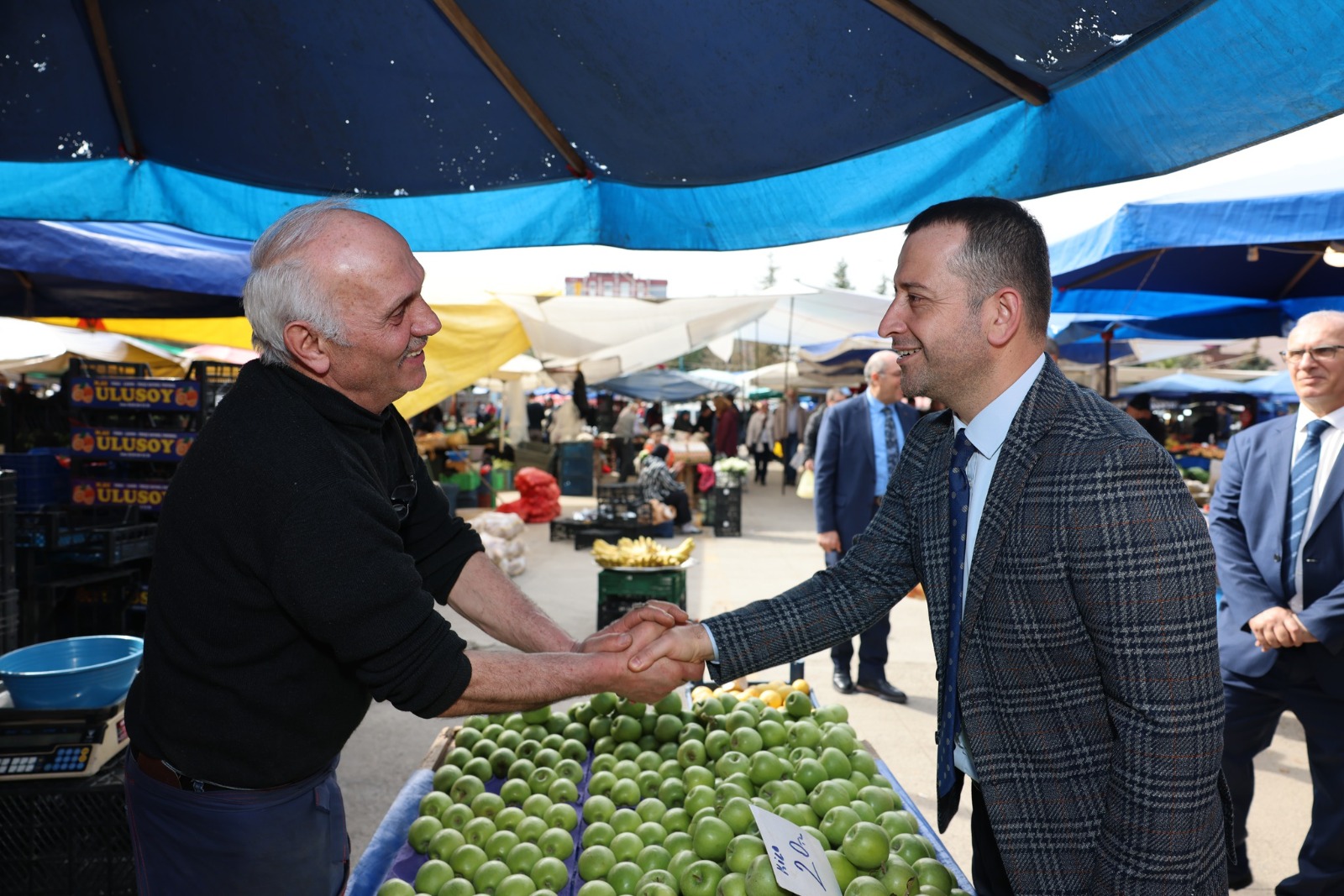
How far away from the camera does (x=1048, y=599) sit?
1591 millimetres

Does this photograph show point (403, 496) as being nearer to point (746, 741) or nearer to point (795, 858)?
point (795, 858)

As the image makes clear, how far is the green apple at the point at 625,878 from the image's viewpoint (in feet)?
7.41

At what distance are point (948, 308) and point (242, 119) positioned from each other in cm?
250

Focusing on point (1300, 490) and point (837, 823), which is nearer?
point (837, 823)

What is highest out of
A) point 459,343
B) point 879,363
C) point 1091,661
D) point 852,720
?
point 459,343

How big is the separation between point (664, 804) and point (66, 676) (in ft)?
6.63

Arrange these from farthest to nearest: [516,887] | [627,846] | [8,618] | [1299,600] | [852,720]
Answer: [852,720], [8,618], [1299,600], [627,846], [516,887]

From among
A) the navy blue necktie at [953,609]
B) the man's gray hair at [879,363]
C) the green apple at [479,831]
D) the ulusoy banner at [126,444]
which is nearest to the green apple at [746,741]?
the green apple at [479,831]

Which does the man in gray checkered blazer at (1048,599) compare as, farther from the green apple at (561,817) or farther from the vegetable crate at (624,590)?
the vegetable crate at (624,590)

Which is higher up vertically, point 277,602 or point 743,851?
point 277,602

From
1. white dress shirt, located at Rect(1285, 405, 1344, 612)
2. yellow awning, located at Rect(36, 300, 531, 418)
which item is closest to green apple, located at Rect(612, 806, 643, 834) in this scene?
white dress shirt, located at Rect(1285, 405, 1344, 612)

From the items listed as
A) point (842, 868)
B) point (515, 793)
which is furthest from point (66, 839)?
point (842, 868)

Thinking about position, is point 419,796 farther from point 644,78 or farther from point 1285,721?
point 1285,721

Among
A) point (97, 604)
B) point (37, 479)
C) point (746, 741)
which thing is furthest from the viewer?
point (37, 479)
